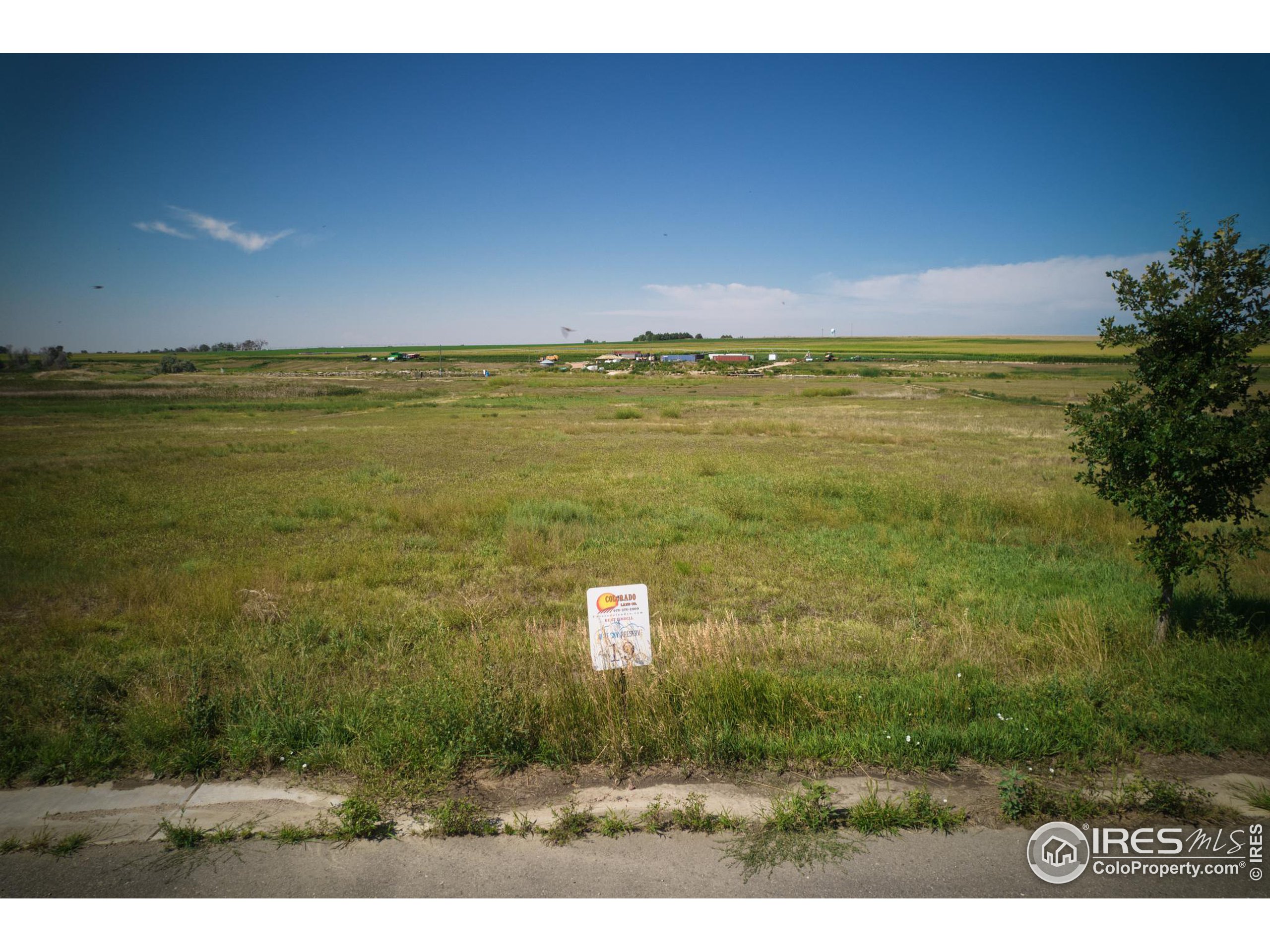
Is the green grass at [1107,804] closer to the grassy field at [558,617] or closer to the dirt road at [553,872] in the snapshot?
the dirt road at [553,872]

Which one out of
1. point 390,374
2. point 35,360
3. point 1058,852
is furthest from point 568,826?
point 390,374

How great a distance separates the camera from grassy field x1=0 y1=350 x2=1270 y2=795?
15.6 ft

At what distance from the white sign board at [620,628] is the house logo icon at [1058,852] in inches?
109

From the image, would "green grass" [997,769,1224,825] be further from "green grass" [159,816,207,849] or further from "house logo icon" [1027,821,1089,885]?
"green grass" [159,816,207,849]

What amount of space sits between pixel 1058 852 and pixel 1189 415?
466 cm

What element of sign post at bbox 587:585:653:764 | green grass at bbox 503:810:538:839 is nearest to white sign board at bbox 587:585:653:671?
sign post at bbox 587:585:653:764

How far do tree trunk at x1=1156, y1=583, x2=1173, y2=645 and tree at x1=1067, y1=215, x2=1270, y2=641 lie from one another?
0.01m

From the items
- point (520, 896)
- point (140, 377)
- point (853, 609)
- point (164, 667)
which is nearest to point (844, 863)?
point (520, 896)

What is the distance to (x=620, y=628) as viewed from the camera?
5035mm

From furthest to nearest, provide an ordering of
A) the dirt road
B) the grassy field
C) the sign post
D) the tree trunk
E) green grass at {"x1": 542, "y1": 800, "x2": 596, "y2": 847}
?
the tree trunk
the sign post
the grassy field
green grass at {"x1": 542, "y1": 800, "x2": 596, "y2": 847}
the dirt road

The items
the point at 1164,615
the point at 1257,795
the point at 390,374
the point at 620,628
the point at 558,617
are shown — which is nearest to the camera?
the point at 1257,795

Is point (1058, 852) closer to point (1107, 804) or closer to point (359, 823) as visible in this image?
point (1107, 804)

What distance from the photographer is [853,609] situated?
8805 mm

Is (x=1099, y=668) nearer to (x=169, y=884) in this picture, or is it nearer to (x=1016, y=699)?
(x=1016, y=699)
